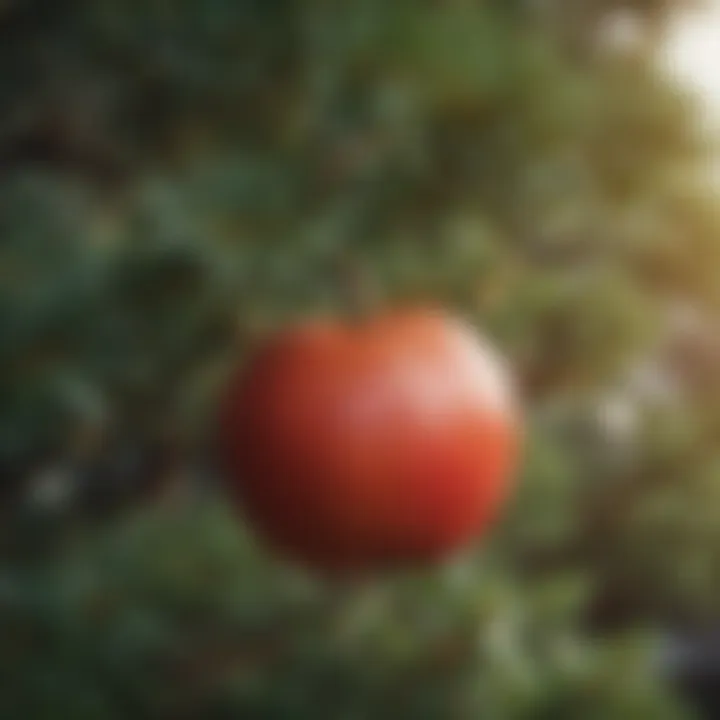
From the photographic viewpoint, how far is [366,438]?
1.91 ft

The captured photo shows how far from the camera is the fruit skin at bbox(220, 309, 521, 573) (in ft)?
1.86

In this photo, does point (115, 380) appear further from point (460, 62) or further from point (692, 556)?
point (692, 556)

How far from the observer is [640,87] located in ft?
2.17

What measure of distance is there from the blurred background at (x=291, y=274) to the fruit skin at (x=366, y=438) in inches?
1.6

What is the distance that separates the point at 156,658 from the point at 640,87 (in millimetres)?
306

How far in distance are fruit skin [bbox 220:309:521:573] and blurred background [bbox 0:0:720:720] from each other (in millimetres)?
Result: 40

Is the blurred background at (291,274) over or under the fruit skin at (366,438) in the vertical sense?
over

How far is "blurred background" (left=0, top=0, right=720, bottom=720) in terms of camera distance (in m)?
0.58

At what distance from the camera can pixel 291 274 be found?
0.62m

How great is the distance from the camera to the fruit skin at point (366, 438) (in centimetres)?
57

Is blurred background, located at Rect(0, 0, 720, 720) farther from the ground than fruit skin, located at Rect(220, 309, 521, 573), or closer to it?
farther from the ground

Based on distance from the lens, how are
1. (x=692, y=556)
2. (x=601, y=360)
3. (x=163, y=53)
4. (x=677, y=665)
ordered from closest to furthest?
(x=163, y=53) → (x=601, y=360) → (x=692, y=556) → (x=677, y=665)

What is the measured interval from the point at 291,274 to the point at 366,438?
0.07 meters

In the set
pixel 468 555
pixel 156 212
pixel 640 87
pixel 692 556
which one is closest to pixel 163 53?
pixel 156 212
